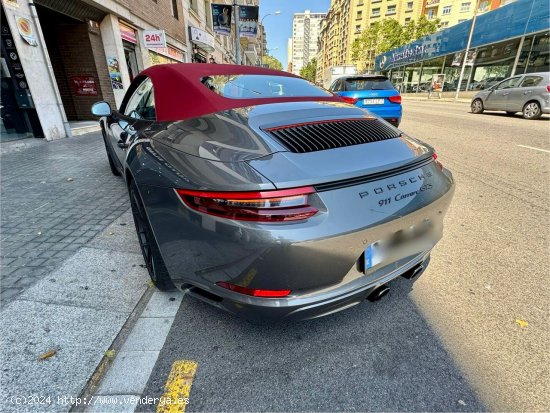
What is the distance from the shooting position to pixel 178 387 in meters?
1.54

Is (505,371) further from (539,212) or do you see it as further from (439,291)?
(539,212)

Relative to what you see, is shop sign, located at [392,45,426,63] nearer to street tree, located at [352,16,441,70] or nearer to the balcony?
street tree, located at [352,16,441,70]

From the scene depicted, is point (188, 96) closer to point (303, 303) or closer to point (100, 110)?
point (303, 303)

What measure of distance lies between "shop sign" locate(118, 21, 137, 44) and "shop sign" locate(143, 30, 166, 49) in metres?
0.42

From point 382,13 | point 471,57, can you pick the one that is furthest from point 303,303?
point 382,13

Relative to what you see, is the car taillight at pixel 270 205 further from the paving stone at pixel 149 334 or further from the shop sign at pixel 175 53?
the shop sign at pixel 175 53

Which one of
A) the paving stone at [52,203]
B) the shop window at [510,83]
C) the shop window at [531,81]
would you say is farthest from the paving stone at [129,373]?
the shop window at [510,83]

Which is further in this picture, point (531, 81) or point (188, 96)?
point (531, 81)

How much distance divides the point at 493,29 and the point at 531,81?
744 inches

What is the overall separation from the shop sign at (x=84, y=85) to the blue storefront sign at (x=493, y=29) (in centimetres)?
2717

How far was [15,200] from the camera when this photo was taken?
13.0 feet

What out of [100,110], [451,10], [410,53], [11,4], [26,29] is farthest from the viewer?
[451,10]

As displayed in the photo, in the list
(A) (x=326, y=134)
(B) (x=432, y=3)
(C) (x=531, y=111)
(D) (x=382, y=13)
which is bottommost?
Answer: (C) (x=531, y=111)

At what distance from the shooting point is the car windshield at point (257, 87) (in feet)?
7.20
